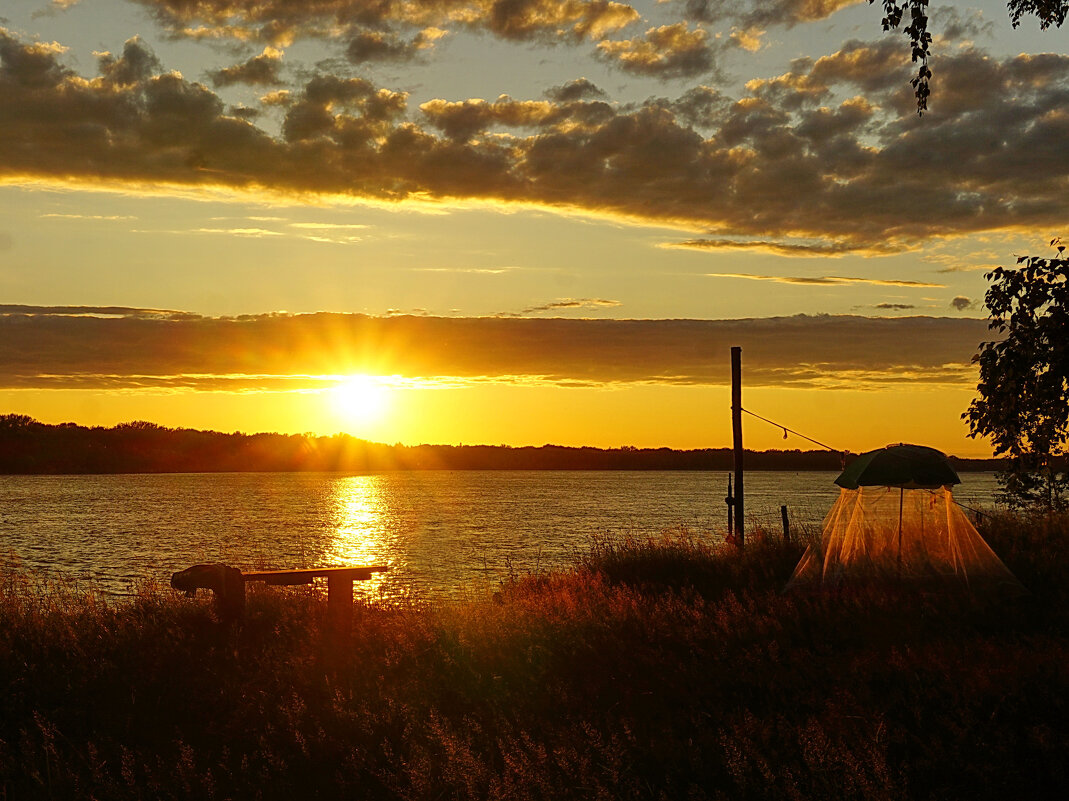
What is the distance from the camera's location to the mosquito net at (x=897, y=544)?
17672mm

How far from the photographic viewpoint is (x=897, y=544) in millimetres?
18172

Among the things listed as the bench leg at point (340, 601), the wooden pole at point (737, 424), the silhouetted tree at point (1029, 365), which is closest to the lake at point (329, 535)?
the wooden pole at point (737, 424)

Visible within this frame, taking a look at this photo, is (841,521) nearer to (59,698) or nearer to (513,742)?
(513,742)

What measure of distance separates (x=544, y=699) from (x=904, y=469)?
32.3 feet

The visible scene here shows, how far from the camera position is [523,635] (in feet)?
43.5

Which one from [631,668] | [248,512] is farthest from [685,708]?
[248,512]

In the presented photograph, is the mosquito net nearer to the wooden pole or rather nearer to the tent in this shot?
the tent

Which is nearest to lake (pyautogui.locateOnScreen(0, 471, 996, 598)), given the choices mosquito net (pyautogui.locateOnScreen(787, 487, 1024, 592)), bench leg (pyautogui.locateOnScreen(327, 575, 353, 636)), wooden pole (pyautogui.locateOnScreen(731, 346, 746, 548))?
wooden pole (pyautogui.locateOnScreen(731, 346, 746, 548))

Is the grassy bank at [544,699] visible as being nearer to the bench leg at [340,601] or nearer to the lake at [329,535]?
the bench leg at [340,601]

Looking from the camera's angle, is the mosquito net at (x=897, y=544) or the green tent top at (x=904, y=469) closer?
the mosquito net at (x=897, y=544)

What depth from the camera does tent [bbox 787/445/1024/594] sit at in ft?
58.1

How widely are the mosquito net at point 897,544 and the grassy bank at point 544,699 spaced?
1471 millimetres

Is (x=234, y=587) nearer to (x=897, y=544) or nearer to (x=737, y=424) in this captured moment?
(x=897, y=544)

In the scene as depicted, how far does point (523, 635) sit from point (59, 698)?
18.2 feet
